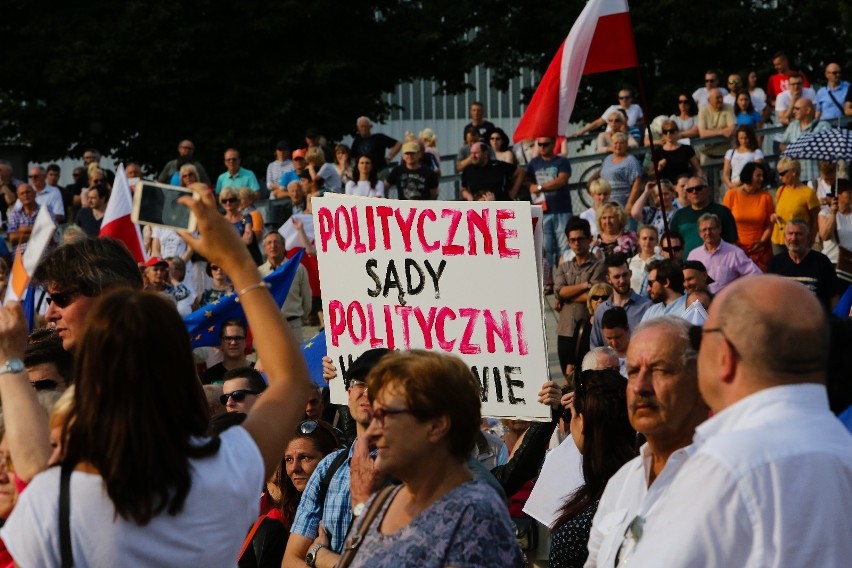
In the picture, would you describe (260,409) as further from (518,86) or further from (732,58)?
(518,86)

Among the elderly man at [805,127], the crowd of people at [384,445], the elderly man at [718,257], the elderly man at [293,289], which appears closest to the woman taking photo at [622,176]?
the elderly man at [805,127]

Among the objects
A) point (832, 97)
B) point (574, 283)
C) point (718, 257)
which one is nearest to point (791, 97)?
point (832, 97)

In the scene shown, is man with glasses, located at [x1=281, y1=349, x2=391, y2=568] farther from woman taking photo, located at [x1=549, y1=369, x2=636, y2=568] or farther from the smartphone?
the smartphone

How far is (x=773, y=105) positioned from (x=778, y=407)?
18.9 meters

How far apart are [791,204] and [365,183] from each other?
16.5 feet

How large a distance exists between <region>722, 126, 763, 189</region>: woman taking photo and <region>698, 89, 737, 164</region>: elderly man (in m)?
2.40

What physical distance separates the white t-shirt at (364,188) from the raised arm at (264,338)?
1360 centimetres

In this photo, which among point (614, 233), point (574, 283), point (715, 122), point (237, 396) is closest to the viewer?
point (237, 396)

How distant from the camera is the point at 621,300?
36.2 feet

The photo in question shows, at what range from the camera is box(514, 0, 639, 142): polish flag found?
37.1 ft

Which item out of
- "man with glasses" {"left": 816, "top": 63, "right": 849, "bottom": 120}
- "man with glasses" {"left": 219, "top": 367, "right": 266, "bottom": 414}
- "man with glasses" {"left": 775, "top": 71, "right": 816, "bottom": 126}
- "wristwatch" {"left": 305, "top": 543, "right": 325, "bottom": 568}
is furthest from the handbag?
"man with glasses" {"left": 816, "top": 63, "right": 849, "bottom": 120}

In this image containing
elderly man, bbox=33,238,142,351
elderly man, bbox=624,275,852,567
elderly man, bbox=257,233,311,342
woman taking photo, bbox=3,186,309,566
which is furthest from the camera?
elderly man, bbox=257,233,311,342

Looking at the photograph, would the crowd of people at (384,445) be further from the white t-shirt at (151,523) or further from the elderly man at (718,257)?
the elderly man at (718,257)

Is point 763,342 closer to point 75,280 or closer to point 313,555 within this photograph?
point 75,280
